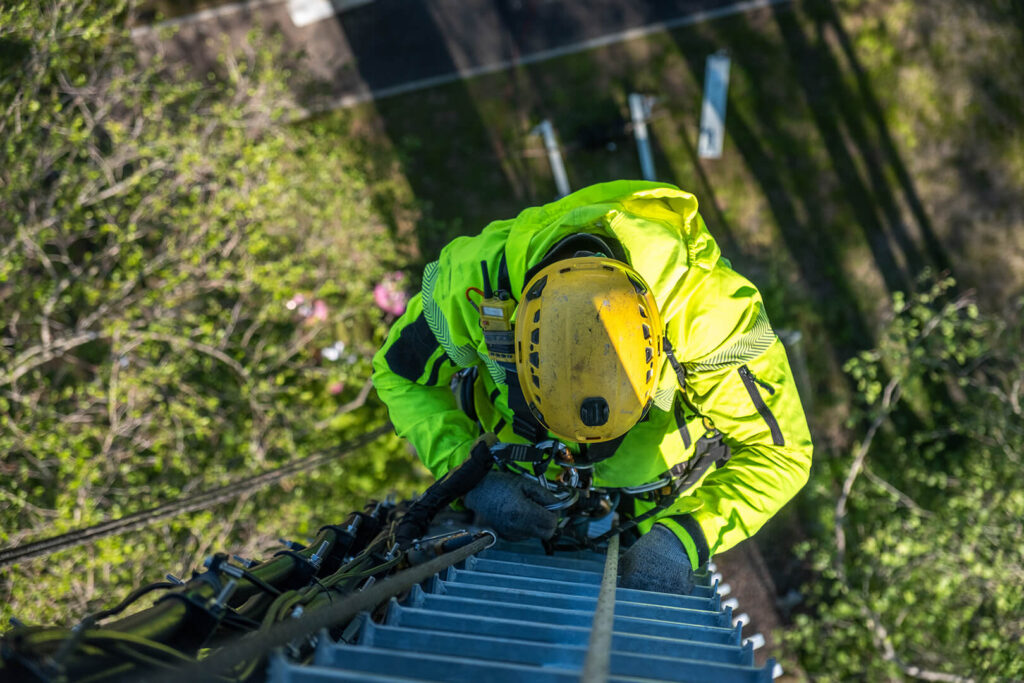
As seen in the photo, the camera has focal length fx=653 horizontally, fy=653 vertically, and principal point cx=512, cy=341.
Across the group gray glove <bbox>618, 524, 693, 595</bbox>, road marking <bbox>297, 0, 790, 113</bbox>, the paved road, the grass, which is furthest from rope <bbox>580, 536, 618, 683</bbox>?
the paved road

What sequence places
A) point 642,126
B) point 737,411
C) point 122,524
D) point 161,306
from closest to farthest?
point 737,411, point 122,524, point 161,306, point 642,126

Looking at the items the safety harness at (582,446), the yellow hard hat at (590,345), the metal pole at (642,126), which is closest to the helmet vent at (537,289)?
the yellow hard hat at (590,345)

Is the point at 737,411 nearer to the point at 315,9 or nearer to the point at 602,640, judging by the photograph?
the point at 602,640

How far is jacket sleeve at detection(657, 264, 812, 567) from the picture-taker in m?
2.92

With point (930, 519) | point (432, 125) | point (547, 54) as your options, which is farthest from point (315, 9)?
point (930, 519)

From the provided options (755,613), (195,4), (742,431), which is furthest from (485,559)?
(195,4)

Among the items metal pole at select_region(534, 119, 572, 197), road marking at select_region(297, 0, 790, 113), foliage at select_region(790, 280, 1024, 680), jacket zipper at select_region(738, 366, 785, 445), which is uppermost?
road marking at select_region(297, 0, 790, 113)

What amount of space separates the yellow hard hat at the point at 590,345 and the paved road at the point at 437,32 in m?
5.04

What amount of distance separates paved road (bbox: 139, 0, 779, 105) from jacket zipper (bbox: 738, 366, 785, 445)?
507 cm

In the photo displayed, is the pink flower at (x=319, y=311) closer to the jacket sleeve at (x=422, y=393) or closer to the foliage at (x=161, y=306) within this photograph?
the foliage at (x=161, y=306)

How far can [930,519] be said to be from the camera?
5.57m

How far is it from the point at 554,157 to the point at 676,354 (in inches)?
165

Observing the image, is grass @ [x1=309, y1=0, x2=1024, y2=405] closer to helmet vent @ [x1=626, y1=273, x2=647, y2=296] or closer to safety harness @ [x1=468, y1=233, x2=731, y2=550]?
safety harness @ [x1=468, y1=233, x2=731, y2=550]

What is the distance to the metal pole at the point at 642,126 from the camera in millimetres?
6652
